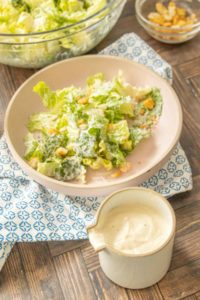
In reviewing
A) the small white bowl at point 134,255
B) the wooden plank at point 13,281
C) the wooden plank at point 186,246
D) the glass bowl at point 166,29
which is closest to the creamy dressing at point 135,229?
the small white bowl at point 134,255

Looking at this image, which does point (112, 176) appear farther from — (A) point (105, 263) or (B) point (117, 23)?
(B) point (117, 23)

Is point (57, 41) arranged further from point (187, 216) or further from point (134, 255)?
point (134, 255)

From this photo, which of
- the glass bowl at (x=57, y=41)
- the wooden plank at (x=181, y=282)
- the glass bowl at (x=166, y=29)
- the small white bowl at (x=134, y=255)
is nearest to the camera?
the small white bowl at (x=134, y=255)

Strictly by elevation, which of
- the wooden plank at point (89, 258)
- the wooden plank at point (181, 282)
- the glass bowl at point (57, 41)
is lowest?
the wooden plank at point (181, 282)

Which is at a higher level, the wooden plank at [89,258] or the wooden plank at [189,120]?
the wooden plank at [189,120]

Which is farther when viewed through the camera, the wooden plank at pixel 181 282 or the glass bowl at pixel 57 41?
the glass bowl at pixel 57 41

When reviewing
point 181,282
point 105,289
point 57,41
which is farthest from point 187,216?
point 57,41

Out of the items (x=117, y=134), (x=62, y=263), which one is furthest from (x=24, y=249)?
(x=117, y=134)

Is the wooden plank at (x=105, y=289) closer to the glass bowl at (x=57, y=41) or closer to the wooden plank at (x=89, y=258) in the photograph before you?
the wooden plank at (x=89, y=258)
